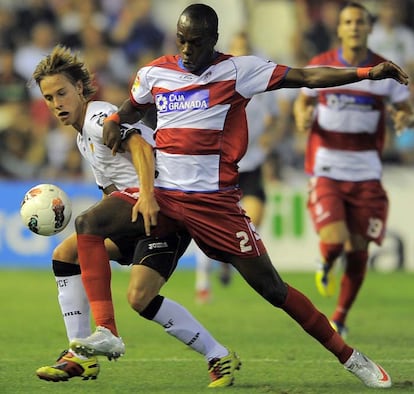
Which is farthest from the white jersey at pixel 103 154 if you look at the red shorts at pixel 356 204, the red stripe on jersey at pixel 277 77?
the red shorts at pixel 356 204

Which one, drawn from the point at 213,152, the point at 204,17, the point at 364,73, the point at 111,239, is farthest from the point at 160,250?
the point at 364,73

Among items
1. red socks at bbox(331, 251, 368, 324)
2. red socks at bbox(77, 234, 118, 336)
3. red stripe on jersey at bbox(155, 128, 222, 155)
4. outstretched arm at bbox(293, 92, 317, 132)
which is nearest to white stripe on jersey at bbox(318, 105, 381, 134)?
outstretched arm at bbox(293, 92, 317, 132)

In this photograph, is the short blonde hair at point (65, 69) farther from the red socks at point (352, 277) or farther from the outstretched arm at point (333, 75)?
the red socks at point (352, 277)

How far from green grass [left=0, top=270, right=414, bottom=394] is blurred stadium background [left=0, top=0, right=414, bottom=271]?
1.48 metres

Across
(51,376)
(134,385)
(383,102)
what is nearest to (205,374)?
(134,385)

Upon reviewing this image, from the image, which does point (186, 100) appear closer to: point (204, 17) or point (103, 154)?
point (204, 17)

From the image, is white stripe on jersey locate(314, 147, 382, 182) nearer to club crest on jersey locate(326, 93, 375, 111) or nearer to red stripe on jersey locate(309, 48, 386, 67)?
club crest on jersey locate(326, 93, 375, 111)

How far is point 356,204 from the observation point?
1051 centimetres

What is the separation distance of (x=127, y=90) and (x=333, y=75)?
1228 cm

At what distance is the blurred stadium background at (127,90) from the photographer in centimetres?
1681

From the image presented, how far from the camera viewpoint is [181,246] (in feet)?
24.1

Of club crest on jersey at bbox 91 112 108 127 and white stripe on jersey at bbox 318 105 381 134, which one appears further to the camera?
white stripe on jersey at bbox 318 105 381 134

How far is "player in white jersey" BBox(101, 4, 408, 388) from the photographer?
714cm

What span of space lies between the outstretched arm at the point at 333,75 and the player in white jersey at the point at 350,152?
3338 mm
